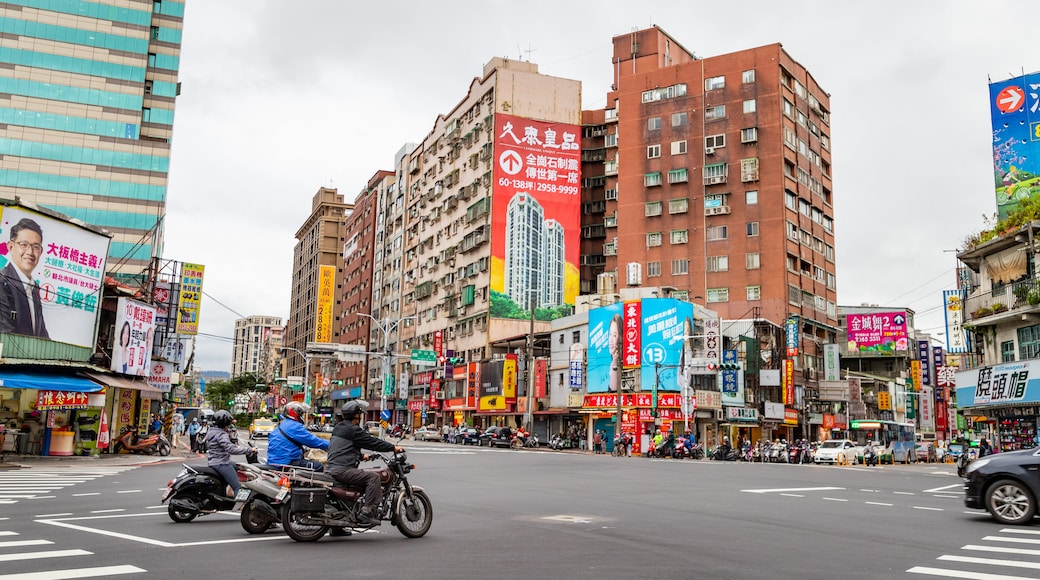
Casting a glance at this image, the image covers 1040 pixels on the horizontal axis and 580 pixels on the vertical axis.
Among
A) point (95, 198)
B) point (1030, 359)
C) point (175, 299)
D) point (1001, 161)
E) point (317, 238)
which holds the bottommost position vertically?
point (1030, 359)

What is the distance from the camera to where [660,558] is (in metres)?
8.85

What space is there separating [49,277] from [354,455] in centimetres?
2215

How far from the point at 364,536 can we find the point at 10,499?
8132mm

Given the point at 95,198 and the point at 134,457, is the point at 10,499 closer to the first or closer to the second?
the point at 134,457

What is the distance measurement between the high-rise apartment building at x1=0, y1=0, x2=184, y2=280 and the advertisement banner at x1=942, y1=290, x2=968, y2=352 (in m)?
66.5

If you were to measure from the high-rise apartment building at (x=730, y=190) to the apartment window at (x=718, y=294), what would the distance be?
0.08 meters

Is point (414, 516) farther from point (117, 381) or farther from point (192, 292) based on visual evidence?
point (192, 292)

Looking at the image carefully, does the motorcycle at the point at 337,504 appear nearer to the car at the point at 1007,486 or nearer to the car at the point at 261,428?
the car at the point at 1007,486

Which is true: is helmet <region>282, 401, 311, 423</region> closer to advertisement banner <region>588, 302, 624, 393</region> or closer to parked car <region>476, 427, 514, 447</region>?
advertisement banner <region>588, 302, 624, 393</region>

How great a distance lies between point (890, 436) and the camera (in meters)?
66.4

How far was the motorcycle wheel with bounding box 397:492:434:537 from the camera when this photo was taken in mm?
9953

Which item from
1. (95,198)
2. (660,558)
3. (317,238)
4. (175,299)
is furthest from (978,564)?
(317,238)

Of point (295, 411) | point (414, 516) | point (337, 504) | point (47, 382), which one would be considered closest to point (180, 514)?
point (295, 411)

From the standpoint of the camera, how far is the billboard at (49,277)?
25.6m
